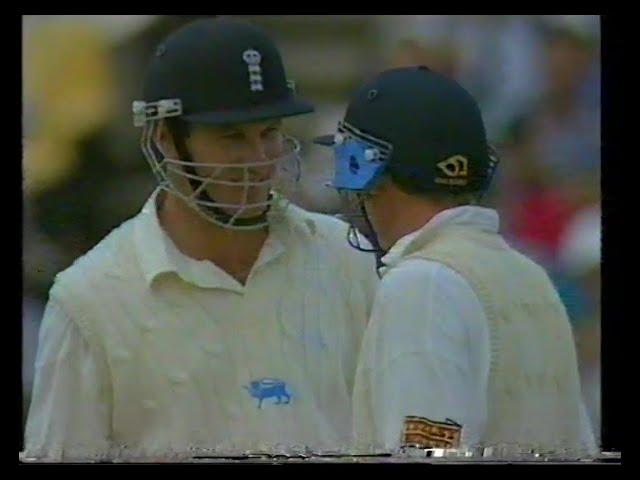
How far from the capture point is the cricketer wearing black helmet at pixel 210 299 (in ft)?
10.3

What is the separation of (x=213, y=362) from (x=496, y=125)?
940mm

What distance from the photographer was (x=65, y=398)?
3154 mm

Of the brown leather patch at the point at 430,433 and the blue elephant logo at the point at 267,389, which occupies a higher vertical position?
the blue elephant logo at the point at 267,389

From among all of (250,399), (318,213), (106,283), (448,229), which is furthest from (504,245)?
(106,283)

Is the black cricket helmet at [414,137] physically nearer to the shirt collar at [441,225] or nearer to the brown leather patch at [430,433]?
the shirt collar at [441,225]

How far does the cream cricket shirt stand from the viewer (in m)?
3.16

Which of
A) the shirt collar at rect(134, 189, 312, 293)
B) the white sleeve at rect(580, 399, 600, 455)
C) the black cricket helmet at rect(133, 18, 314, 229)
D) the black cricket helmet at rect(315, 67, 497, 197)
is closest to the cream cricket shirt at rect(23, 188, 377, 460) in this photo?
the shirt collar at rect(134, 189, 312, 293)

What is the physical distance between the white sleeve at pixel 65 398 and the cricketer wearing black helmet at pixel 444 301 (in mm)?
637

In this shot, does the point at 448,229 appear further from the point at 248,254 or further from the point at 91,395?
the point at 91,395

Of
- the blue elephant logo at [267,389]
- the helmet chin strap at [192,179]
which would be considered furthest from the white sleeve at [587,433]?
the helmet chin strap at [192,179]

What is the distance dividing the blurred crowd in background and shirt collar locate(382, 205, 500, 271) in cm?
23

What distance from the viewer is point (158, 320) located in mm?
3211

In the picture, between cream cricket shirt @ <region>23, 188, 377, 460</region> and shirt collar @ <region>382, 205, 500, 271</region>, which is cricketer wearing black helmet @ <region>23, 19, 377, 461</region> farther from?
shirt collar @ <region>382, 205, 500, 271</region>

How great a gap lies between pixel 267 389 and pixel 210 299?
269 mm
